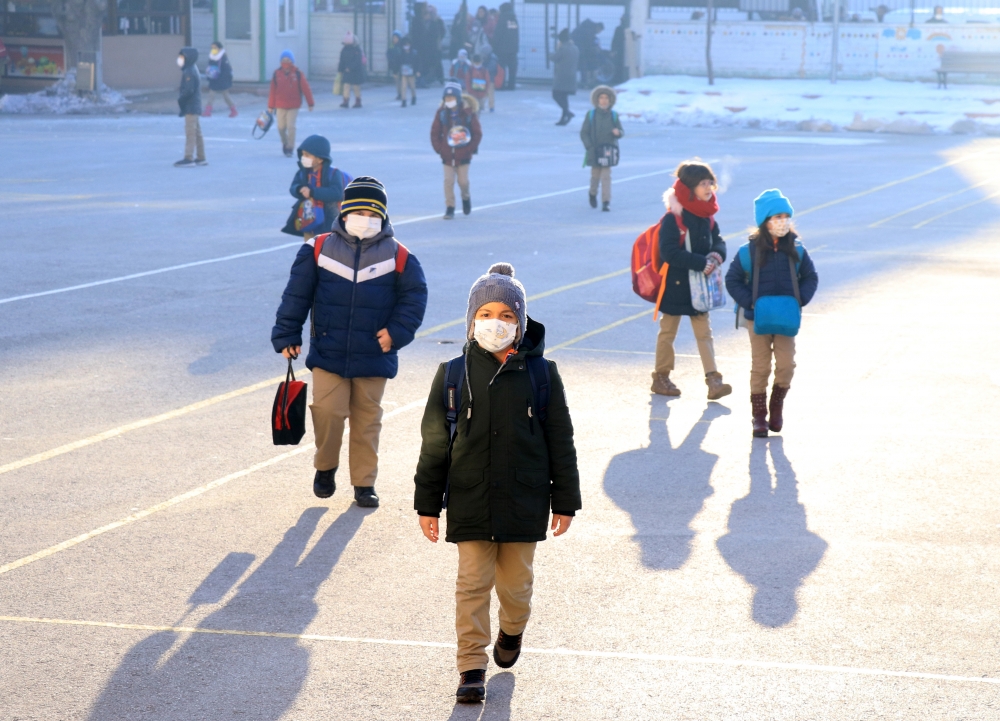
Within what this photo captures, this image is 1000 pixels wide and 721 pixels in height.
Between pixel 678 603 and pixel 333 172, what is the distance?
741cm

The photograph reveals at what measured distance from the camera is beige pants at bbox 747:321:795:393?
28.3 ft

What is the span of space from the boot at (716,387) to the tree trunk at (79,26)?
32335 mm

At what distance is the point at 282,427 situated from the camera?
7.06 m

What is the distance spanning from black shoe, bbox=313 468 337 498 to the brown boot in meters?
3.16

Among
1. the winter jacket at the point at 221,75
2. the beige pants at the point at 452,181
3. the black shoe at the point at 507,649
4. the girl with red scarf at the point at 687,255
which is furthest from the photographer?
the winter jacket at the point at 221,75

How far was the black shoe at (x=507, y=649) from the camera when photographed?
5.14 metres

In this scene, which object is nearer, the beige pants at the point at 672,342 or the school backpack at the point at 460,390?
the school backpack at the point at 460,390

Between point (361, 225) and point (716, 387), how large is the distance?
11.1ft

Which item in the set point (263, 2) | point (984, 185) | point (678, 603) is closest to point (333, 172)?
point (678, 603)

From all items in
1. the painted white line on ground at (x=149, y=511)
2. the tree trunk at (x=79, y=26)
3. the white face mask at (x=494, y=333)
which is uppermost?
the tree trunk at (x=79, y=26)

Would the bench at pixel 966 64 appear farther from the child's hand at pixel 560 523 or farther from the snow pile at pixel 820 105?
the child's hand at pixel 560 523

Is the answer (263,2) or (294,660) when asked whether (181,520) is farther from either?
(263,2)

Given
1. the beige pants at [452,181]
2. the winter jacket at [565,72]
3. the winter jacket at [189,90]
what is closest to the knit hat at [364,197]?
the beige pants at [452,181]

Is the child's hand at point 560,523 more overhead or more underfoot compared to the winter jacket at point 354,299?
more underfoot
